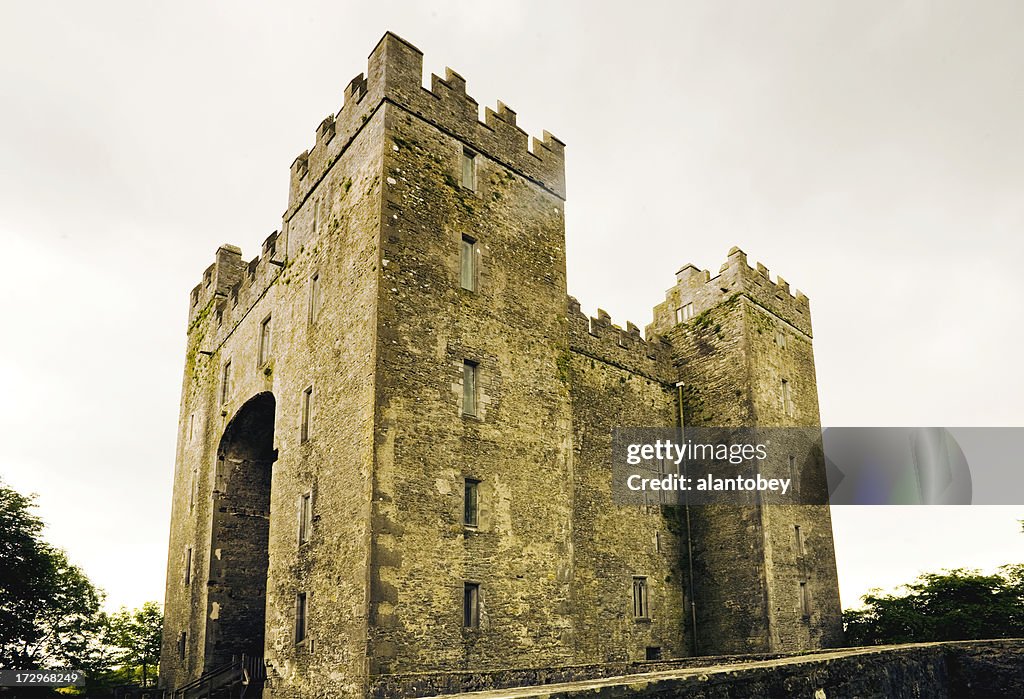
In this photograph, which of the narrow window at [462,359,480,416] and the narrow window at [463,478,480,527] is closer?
the narrow window at [463,478,480,527]

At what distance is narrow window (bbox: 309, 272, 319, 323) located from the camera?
1958 cm

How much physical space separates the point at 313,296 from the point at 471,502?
266 inches

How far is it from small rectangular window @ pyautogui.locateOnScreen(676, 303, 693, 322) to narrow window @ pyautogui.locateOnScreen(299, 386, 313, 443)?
574 inches

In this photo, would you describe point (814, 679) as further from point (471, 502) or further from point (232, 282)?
point (232, 282)

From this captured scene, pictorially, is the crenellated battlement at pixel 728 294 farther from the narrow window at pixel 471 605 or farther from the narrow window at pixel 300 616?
the narrow window at pixel 300 616

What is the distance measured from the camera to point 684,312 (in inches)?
1124

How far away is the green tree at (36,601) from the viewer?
33.5m

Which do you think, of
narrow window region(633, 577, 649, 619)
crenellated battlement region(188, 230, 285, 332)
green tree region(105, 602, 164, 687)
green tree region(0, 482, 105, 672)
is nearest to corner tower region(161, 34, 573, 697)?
crenellated battlement region(188, 230, 285, 332)

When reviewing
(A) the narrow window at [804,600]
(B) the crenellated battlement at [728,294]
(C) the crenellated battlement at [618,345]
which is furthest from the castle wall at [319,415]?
(A) the narrow window at [804,600]

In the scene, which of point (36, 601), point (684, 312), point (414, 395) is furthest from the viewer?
point (36, 601)

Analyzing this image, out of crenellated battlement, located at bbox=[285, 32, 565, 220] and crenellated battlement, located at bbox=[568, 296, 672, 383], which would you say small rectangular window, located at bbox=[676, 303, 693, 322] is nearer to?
crenellated battlement, located at bbox=[568, 296, 672, 383]

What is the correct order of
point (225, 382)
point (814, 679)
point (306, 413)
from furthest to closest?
point (225, 382)
point (306, 413)
point (814, 679)

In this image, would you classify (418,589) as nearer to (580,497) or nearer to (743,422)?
(580,497)

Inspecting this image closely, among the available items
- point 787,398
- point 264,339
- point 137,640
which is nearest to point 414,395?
point 264,339
